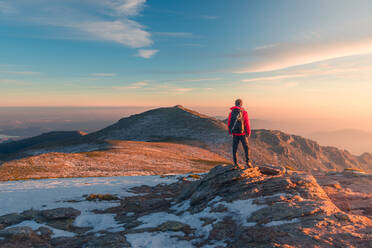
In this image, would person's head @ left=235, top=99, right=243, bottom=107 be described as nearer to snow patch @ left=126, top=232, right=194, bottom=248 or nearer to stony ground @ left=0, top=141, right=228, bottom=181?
snow patch @ left=126, top=232, right=194, bottom=248

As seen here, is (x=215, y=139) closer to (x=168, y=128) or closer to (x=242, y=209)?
(x=168, y=128)

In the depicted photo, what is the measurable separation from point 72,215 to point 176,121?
120682 millimetres

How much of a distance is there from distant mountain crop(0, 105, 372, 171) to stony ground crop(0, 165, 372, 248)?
78.4m

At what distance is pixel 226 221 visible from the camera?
12.5 metres

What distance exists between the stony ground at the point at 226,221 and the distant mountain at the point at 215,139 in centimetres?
7840

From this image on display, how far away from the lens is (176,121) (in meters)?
137

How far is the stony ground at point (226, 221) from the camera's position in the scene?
1029 cm

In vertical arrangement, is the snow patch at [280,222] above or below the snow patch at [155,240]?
above

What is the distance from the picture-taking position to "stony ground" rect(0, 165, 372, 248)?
10.3 meters

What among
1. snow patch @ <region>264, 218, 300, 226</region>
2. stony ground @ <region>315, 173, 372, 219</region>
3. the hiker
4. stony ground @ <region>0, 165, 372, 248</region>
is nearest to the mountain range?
stony ground @ <region>315, 173, 372, 219</region>

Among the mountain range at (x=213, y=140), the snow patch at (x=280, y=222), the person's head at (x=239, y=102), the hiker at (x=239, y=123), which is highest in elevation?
the person's head at (x=239, y=102)

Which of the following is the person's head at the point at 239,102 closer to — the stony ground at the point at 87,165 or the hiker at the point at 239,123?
the hiker at the point at 239,123

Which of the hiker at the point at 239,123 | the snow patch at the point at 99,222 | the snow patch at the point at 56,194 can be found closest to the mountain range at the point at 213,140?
the snow patch at the point at 56,194

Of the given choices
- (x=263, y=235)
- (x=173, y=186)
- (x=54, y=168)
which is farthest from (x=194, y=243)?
(x=54, y=168)
